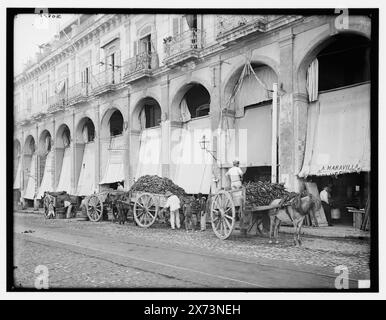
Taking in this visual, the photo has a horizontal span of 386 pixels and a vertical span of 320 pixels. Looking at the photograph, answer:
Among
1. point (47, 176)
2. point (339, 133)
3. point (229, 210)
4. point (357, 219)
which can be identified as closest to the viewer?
point (357, 219)

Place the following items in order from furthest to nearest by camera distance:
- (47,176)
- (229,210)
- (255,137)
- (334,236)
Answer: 1. (47,176)
2. (229,210)
3. (255,137)
4. (334,236)

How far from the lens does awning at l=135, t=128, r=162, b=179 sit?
7465 mm

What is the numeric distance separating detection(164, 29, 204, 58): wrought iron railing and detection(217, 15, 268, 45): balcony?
40 cm

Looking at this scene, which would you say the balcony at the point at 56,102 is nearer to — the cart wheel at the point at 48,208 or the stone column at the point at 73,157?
the stone column at the point at 73,157

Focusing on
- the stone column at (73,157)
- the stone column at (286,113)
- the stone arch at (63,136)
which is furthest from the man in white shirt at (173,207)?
the stone arch at (63,136)

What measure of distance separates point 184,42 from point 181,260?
4133 mm

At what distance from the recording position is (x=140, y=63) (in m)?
7.68

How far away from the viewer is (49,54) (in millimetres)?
7047

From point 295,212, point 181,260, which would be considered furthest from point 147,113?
point 295,212

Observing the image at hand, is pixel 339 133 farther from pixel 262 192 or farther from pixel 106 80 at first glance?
pixel 106 80

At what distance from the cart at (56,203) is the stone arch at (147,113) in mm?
1980

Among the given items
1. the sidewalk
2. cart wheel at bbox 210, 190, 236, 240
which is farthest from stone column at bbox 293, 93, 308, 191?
cart wheel at bbox 210, 190, 236, 240
